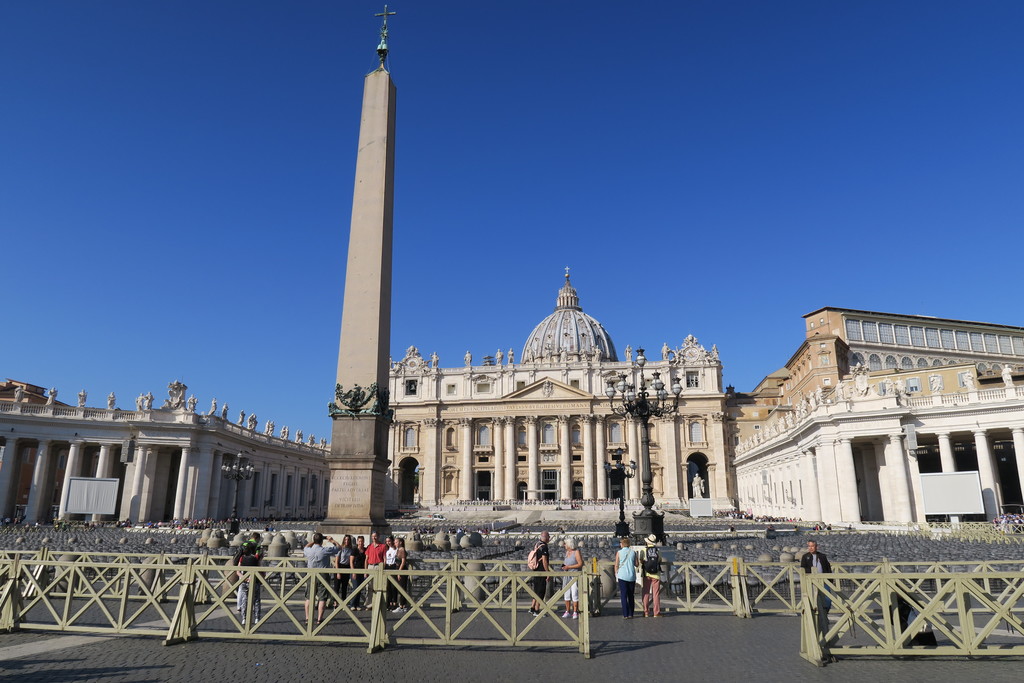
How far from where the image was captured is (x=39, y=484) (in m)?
40.0

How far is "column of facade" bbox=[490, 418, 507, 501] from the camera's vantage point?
7669cm

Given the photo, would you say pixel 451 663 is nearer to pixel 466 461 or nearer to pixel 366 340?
pixel 366 340

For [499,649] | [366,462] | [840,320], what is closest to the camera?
[499,649]

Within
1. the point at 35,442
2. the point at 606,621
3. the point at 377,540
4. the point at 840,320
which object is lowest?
the point at 606,621

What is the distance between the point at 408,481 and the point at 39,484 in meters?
49.2

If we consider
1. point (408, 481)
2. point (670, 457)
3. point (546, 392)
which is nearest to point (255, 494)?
point (408, 481)

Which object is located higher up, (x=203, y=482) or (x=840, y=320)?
→ (x=840, y=320)

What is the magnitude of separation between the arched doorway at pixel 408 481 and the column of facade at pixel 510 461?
11492 mm

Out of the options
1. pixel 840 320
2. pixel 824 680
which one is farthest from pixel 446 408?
pixel 824 680

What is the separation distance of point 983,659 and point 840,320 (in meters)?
59.0

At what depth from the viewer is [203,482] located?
42719mm

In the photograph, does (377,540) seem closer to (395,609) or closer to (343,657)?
(395,609)

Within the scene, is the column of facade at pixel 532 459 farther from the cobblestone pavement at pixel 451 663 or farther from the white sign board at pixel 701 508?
the cobblestone pavement at pixel 451 663

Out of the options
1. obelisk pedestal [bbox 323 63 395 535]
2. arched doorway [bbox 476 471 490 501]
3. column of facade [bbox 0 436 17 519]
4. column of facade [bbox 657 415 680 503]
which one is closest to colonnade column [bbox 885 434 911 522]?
obelisk pedestal [bbox 323 63 395 535]
